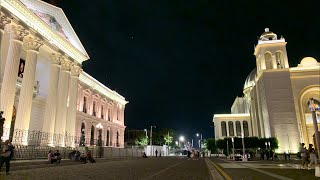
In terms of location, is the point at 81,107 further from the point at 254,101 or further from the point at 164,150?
the point at 254,101

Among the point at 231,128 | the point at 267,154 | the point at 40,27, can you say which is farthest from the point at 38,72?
the point at 231,128

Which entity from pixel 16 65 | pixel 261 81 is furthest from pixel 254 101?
pixel 16 65

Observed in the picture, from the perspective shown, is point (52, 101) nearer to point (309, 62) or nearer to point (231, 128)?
point (309, 62)

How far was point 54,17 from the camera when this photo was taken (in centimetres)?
2678

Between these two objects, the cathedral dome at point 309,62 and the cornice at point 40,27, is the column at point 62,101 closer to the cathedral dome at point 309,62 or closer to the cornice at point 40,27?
the cornice at point 40,27

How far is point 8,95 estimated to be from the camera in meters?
19.1

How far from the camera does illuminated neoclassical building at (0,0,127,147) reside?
19.5 metres

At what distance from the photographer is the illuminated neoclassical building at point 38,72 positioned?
770 inches

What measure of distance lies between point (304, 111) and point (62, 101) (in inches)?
1868

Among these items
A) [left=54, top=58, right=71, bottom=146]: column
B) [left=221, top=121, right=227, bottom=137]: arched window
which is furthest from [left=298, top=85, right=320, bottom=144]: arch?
[left=54, top=58, right=71, bottom=146]: column

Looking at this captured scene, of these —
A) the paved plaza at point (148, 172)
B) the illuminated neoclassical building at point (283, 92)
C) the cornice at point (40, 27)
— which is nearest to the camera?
the paved plaza at point (148, 172)

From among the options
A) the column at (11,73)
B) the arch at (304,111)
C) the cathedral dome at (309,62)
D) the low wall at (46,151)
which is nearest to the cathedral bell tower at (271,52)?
the cathedral dome at (309,62)

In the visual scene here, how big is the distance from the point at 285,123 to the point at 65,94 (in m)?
41.4

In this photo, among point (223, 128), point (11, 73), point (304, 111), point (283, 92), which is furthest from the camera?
point (223, 128)
